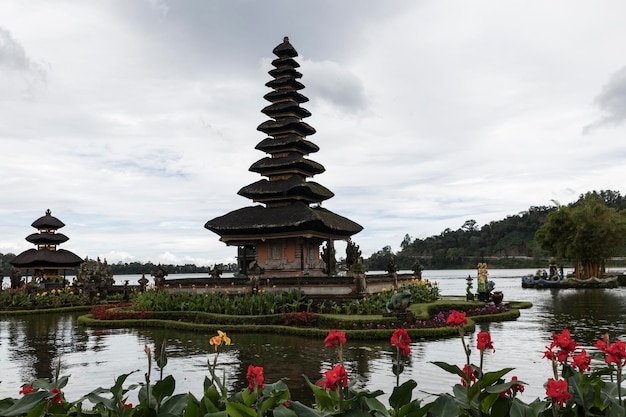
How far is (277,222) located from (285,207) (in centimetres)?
204

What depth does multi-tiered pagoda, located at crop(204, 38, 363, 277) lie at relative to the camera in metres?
30.7

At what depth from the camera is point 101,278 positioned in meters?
36.5

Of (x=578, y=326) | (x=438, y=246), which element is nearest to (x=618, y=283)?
(x=578, y=326)

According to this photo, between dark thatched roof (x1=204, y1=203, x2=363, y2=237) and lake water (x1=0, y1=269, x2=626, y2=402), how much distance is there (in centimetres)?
1025

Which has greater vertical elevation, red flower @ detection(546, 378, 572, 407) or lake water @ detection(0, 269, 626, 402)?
red flower @ detection(546, 378, 572, 407)

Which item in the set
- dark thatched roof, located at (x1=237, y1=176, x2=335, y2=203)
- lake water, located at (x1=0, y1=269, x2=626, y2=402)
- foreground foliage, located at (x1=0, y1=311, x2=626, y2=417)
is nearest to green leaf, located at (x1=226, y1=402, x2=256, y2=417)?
foreground foliage, located at (x1=0, y1=311, x2=626, y2=417)

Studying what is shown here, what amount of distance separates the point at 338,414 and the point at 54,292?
120 ft

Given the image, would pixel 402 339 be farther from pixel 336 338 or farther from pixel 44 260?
pixel 44 260

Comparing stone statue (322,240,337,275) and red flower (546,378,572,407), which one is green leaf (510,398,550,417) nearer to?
red flower (546,378,572,407)

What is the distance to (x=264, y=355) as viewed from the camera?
48.2 ft

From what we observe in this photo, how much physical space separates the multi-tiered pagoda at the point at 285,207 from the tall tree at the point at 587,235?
98.9ft

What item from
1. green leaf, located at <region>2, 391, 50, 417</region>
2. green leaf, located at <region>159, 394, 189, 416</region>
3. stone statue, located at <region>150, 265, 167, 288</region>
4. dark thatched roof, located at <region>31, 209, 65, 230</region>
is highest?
dark thatched roof, located at <region>31, 209, 65, 230</region>

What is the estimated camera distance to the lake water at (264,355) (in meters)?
11.2

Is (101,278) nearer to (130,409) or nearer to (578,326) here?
(578,326)
